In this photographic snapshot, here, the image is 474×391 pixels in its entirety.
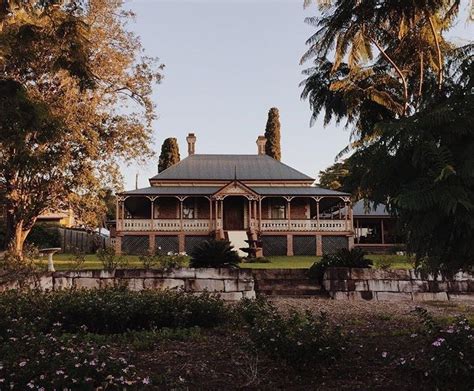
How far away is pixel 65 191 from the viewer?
74.8 ft

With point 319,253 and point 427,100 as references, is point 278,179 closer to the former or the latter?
point 319,253

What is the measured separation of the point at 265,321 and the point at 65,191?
18.6 metres

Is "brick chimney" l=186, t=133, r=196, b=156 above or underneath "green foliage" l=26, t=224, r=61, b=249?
above

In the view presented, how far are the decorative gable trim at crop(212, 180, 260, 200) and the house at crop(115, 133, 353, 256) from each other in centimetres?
6

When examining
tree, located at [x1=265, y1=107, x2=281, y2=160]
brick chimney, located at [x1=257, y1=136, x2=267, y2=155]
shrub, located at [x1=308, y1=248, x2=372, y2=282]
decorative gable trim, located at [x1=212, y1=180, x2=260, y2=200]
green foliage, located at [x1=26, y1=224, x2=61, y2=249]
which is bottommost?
shrub, located at [x1=308, y1=248, x2=372, y2=282]

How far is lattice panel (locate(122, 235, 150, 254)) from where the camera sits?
95.8ft

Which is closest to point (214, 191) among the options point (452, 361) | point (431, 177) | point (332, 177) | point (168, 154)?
point (168, 154)

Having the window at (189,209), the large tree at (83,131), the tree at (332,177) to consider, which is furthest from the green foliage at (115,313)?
the tree at (332,177)

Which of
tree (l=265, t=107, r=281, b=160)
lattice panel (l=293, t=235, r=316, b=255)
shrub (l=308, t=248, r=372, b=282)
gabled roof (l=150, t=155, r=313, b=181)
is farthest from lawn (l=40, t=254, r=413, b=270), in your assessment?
tree (l=265, t=107, r=281, b=160)

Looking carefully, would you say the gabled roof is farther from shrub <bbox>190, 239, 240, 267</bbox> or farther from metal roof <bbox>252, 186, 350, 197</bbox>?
shrub <bbox>190, 239, 240, 267</bbox>

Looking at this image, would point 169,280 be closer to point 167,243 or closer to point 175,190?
point 167,243

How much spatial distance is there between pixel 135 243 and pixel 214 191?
224 inches

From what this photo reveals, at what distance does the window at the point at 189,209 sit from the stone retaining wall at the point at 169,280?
68.8 ft

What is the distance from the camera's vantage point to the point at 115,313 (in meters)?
7.84
